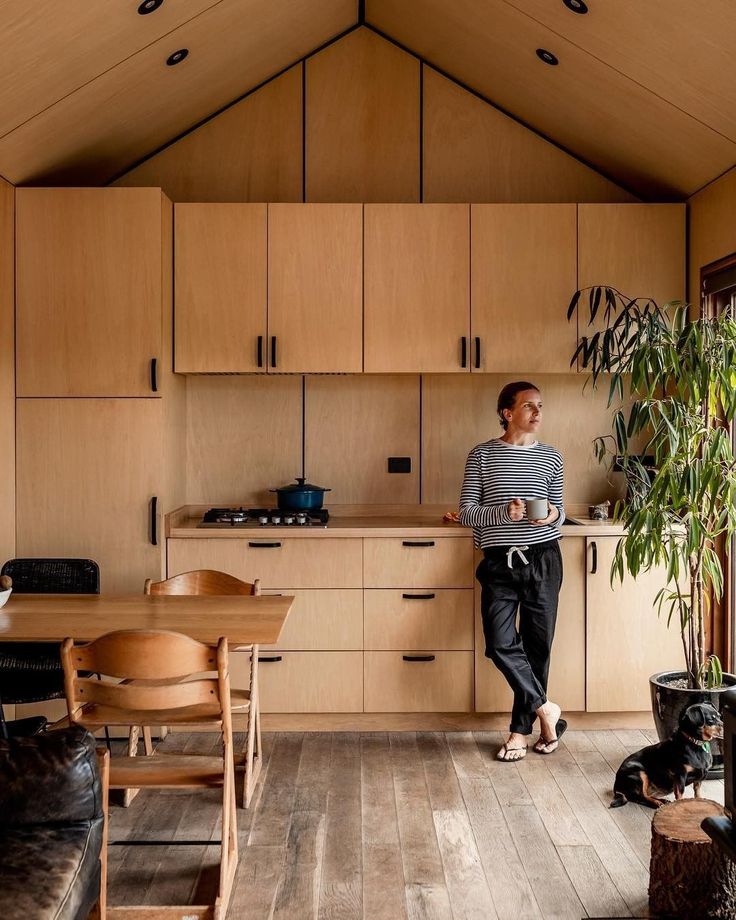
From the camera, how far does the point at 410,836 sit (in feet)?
9.66

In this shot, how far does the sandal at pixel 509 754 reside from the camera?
3658mm

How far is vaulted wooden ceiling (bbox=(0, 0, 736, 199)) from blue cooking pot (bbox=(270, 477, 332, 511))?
6.31ft

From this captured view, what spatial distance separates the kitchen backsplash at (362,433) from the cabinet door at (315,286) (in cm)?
40

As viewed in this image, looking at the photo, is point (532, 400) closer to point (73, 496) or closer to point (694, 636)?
point (694, 636)

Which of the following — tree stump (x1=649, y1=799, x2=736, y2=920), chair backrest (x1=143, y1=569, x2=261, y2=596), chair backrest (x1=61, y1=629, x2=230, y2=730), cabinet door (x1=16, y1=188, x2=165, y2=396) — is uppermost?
cabinet door (x1=16, y1=188, x2=165, y2=396)

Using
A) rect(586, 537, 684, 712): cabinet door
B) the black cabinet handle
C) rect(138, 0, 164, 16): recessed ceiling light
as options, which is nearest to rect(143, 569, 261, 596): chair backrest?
the black cabinet handle

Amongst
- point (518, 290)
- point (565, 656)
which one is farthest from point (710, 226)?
point (565, 656)

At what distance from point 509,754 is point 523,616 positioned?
594 mm

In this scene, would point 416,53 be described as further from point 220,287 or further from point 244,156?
point 220,287

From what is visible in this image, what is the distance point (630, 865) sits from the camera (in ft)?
8.96

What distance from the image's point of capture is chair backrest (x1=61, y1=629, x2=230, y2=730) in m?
2.34

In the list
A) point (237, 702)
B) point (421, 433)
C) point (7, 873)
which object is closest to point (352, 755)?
point (237, 702)

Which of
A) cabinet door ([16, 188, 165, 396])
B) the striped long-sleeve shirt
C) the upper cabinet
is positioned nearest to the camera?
the striped long-sleeve shirt

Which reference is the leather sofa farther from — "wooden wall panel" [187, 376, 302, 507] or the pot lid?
"wooden wall panel" [187, 376, 302, 507]
